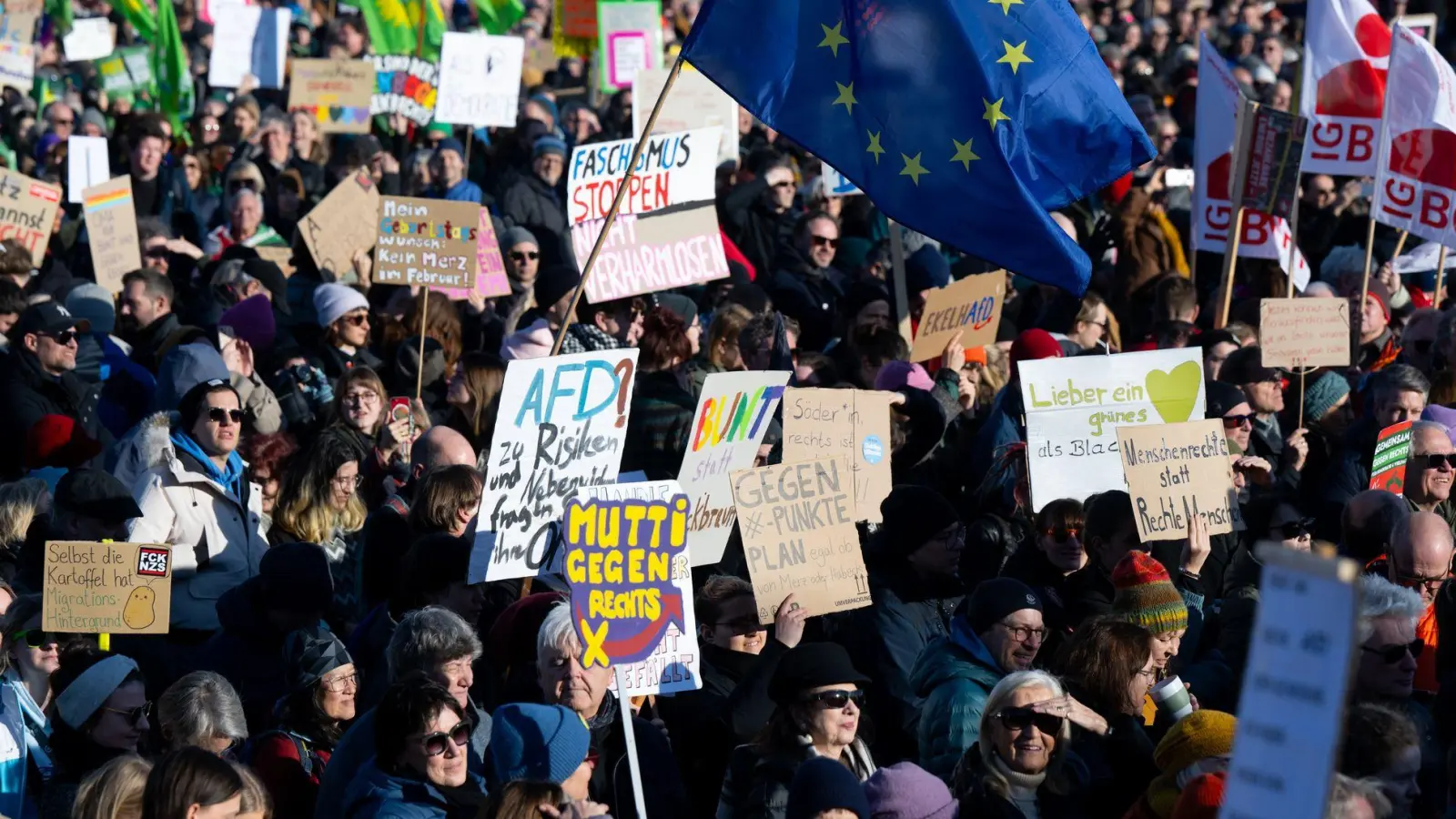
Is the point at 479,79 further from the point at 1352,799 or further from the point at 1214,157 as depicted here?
the point at 1352,799

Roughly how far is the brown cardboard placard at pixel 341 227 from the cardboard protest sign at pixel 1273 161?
17.6 feet

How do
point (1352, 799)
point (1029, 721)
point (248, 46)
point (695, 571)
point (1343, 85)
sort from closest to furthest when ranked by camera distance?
1. point (1352, 799)
2. point (1029, 721)
3. point (695, 571)
4. point (1343, 85)
5. point (248, 46)

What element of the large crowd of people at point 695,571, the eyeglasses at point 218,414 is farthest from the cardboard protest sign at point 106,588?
the eyeglasses at point 218,414

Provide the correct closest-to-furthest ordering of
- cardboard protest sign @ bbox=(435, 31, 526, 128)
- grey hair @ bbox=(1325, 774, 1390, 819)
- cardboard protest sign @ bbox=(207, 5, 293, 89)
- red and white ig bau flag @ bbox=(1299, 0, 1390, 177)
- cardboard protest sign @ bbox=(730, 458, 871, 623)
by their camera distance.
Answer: grey hair @ bbox=(1325, 774, 1390, 819)
cardboard protest sign @ bbox=(730, 458, 871, 623)
red and white ig bau flag @ bbox=(1299, 0, 1390, 177)
cardboard protest sign @ bbox=(435, 31, 526, 128)
cardboard protest sign @ bbox=(207, 5, 293, 89)

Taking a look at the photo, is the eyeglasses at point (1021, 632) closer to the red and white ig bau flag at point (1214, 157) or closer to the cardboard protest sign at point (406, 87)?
the red and white ig bau flag at point (1214, 157)

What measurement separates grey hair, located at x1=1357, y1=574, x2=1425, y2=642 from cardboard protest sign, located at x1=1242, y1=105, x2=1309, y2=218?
19.5 ft

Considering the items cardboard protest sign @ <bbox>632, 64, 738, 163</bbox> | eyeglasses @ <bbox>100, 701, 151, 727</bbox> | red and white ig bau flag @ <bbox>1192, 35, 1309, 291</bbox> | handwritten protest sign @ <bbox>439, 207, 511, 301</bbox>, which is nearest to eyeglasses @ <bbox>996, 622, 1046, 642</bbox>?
eyeglasses @ <bbox>100, 701, 151, 727</bbox>

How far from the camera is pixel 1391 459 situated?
25.4 ft

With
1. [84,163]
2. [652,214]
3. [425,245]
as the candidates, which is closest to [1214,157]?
[652,214]

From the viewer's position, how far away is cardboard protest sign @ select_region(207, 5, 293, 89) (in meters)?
18.6

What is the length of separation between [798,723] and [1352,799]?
65.0 inches

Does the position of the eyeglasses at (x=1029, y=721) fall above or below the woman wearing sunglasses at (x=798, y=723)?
above

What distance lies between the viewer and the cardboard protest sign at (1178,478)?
717 centimetres

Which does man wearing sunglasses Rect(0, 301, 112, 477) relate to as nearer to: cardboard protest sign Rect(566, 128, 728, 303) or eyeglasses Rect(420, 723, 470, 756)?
cardboard protest sign Rect(566, 128, 728, 303)
